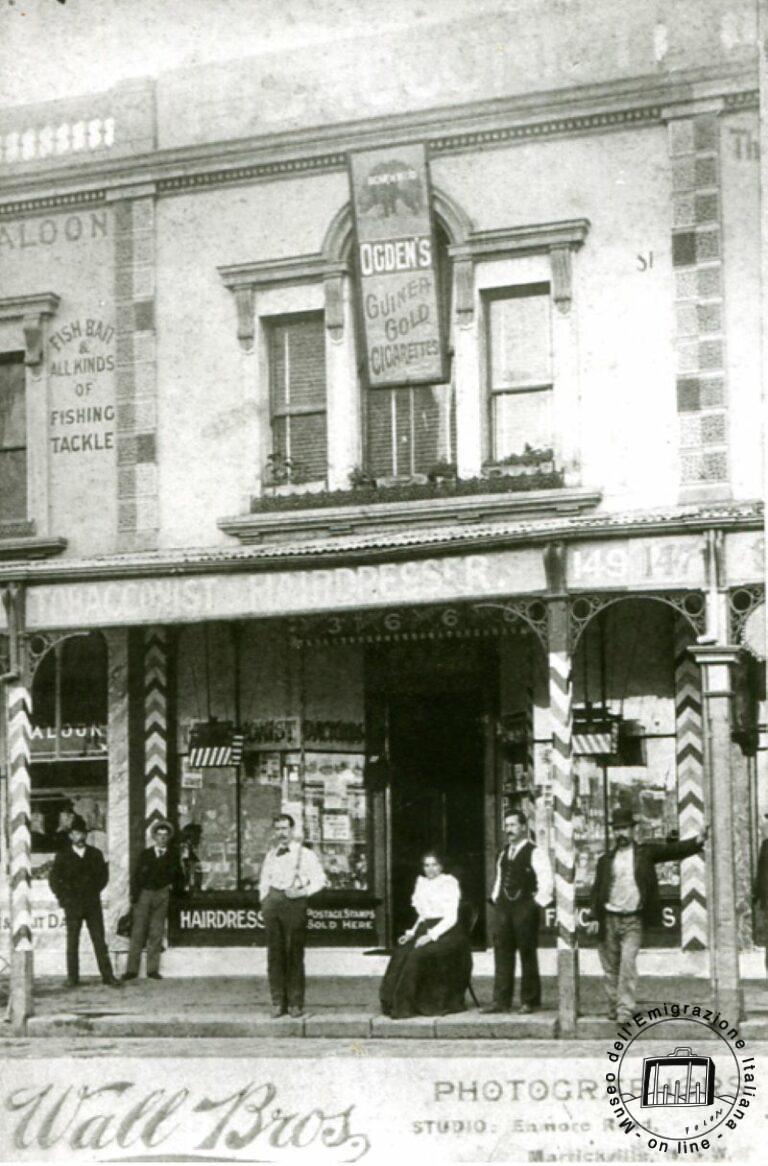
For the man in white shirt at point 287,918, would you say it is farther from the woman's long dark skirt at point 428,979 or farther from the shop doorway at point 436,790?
the shop doorway at point 436,790

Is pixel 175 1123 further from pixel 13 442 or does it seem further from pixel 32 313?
pixel 32 313

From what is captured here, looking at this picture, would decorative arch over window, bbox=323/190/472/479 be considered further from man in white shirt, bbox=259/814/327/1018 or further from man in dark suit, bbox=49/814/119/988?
man in dark suit, bbox=49/814/119/988

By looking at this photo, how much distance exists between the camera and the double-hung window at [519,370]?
17.7 metres

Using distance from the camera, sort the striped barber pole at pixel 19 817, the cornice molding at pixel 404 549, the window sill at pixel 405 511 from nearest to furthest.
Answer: the cornice molding at pixel 404 549
the striped barber pole at pixel 19 817
the window sill at pixel 405 511

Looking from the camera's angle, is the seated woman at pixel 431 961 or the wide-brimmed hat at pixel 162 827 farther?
the wide-brimmed hat at pixel 162 827

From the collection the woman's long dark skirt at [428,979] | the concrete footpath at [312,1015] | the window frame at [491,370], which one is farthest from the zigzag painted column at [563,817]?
the window frame at [491,370]

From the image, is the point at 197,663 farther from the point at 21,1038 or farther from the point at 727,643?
the point at 727,643

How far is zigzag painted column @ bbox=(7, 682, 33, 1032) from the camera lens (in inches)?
623

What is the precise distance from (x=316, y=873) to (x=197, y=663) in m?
3.62

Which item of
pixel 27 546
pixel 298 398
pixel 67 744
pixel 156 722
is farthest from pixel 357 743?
pixel 27 546

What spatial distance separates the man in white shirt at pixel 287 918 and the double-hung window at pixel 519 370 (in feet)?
14.1

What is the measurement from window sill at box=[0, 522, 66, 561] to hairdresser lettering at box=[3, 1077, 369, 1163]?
24.1ft

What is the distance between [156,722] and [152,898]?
1772 mm

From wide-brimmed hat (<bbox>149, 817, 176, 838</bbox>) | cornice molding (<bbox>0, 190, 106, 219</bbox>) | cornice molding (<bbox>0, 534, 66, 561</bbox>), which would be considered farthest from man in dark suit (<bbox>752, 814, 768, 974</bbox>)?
cornice molding (<bbox>0, 190, 106, 219</bbox>)
